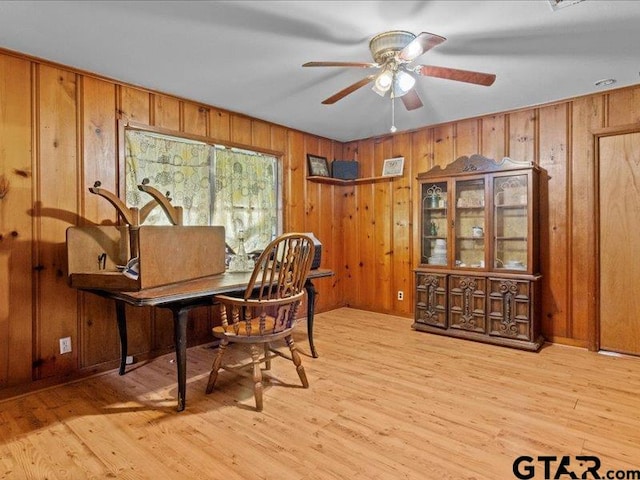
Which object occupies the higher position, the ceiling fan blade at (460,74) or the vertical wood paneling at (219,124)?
the vertical wood paneling at (219,124)

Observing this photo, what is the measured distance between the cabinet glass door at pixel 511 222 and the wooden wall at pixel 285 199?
0.27 meters

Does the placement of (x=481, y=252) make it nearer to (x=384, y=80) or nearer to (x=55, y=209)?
(x=384, y=80)

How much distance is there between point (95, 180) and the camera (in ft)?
9.25

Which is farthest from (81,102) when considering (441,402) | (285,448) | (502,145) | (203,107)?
(502,145)

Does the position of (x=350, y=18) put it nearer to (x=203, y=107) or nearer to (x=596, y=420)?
(x=203, y=107)

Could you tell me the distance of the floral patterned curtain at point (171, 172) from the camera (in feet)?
9.98

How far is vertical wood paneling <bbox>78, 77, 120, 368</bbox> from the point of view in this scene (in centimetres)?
278

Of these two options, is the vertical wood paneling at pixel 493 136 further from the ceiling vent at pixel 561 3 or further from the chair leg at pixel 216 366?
the chair leg at pixel 216 366

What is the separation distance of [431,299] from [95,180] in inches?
127

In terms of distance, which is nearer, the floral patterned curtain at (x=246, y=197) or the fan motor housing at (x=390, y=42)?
the fan motor housing at (x=390, y=42)

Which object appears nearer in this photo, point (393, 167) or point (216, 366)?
point (216, 366)

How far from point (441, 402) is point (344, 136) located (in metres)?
3.40

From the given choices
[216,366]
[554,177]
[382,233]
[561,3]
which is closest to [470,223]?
[554,177]

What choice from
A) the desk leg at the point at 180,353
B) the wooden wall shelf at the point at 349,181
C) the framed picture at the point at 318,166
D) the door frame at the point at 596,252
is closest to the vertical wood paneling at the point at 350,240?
the wooden wall shelf at the point at 349,181
